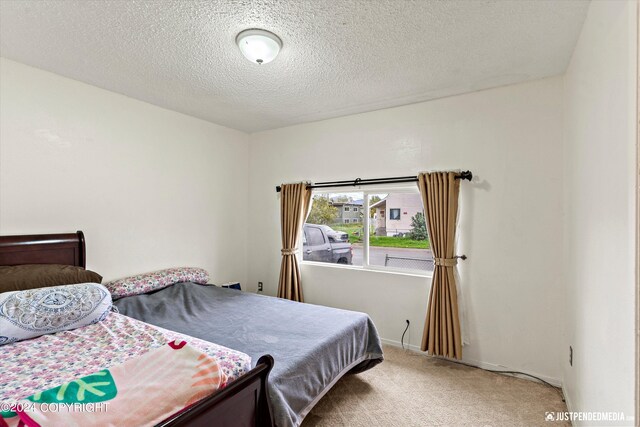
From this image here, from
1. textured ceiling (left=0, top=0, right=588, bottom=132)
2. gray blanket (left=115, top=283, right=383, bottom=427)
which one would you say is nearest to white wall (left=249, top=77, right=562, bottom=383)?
textured ceiling (left=0, top=0, right=588, bottom=132)

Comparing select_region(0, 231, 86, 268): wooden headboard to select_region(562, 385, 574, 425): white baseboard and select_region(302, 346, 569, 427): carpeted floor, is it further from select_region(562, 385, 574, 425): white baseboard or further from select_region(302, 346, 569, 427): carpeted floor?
select_region(562, 385, 574, 425): white baseboard

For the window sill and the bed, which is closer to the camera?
the bed

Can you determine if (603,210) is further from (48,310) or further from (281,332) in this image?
(48,310)

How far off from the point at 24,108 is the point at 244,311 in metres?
2.35

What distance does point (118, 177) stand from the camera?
3.04 m

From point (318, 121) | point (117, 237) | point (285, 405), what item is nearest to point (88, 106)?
point (117, 237)

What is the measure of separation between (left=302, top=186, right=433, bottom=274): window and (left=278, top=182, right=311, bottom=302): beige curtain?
212 mm

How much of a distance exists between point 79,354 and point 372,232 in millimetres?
2688

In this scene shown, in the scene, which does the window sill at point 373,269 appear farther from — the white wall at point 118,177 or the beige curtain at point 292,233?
the white wall at point 118,177

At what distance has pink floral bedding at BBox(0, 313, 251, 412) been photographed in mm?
1385

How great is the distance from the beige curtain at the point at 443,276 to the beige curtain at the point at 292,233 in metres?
1.51

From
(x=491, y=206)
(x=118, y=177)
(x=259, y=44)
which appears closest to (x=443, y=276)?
(x=491, y=206)

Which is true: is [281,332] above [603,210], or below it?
below

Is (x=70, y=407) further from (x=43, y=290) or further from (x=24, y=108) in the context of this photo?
(x=24, y=108)
